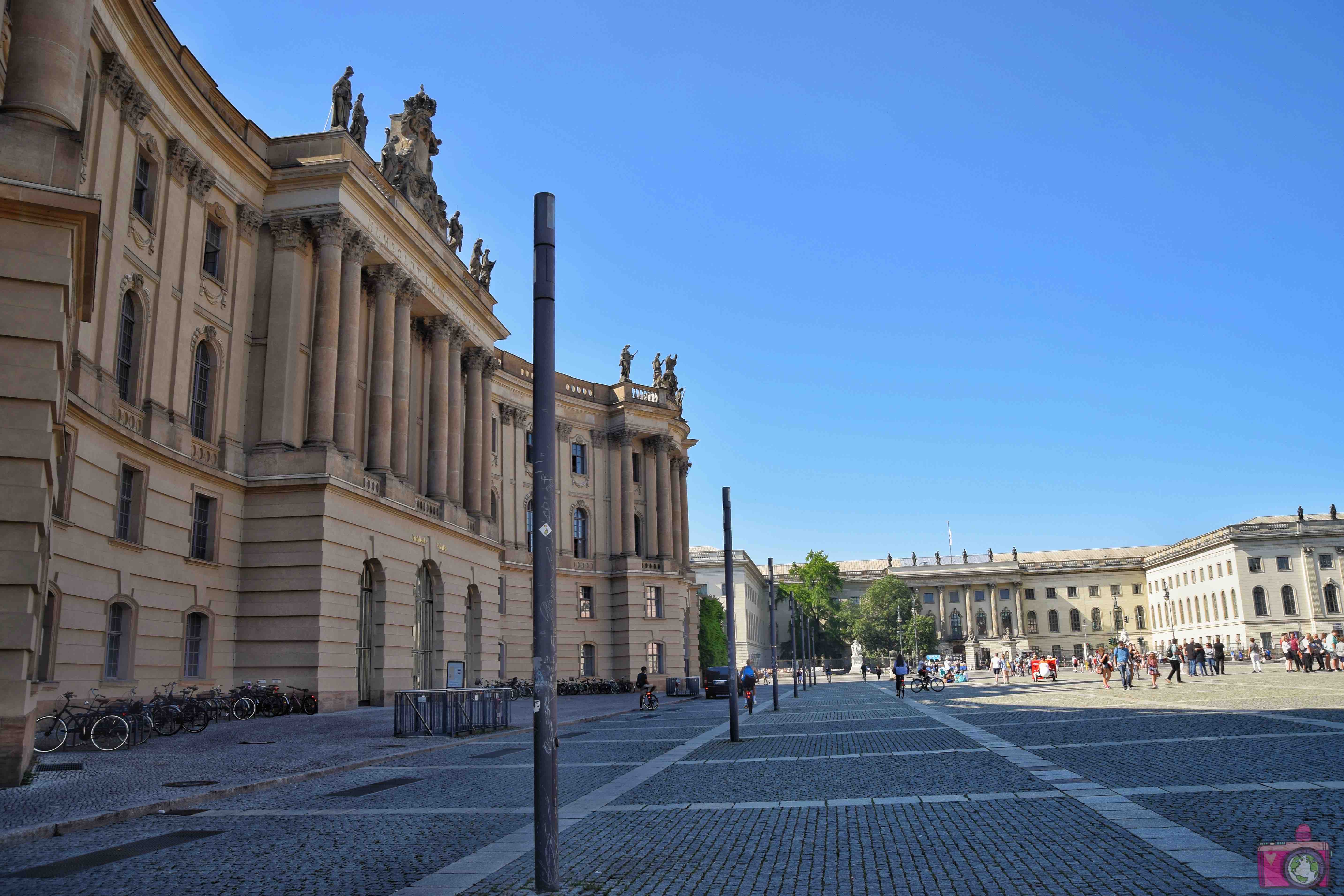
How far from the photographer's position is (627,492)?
6500 cm

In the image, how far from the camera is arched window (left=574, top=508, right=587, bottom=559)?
6253 cm

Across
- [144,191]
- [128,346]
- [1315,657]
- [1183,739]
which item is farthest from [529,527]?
[1183,739]

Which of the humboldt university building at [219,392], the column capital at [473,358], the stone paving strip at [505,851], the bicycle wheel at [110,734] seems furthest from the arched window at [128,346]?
the column capital at [473,358]

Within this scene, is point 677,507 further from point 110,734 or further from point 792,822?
point 792,822

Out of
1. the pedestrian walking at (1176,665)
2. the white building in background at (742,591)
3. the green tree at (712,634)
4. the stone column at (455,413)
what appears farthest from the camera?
the white building in background at (742,591)

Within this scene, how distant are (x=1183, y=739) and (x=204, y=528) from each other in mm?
24949

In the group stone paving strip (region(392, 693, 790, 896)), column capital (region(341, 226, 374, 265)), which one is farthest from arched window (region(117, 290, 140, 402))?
stone paving strip (region(392, 693, 790, 896))

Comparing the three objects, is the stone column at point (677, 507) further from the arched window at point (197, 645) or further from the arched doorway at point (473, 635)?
the arched window at point (197, 645)

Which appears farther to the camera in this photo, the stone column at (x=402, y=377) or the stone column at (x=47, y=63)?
the stone column at (x=402, y=377)

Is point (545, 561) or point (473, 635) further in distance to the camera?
point (473, 635)

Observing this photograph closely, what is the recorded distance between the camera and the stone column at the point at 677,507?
6869 cm

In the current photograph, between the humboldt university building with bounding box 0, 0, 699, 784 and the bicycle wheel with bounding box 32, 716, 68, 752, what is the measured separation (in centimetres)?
47

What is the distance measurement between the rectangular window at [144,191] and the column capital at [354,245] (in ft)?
22.1

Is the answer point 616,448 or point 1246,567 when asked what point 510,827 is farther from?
point 1246,567
